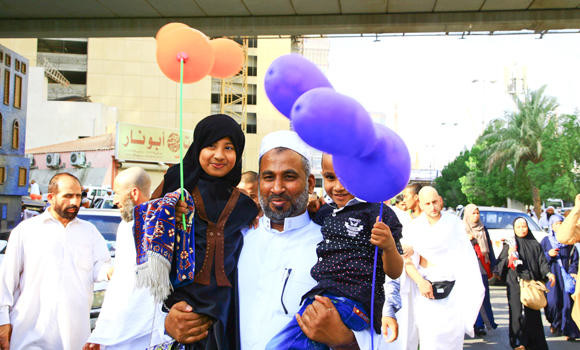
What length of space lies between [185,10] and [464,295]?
22.5 feet

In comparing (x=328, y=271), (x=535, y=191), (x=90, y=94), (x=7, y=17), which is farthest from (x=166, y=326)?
(x=90, y=94)

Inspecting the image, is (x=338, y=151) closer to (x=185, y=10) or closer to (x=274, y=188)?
(x=274, y=188)

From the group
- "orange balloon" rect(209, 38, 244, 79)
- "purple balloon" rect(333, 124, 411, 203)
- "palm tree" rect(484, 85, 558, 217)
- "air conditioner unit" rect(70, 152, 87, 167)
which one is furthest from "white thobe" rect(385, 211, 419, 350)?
"palm tree" rect(484, 85, 558, 217)

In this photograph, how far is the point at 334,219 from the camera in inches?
99.5

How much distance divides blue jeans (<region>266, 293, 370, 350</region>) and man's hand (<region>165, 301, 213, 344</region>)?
335mm

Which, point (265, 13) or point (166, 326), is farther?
point (265, 13)

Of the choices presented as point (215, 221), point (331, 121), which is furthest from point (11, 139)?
point (331, 121)

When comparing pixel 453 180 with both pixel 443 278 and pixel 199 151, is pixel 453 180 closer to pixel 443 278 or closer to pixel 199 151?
pixel 443 278

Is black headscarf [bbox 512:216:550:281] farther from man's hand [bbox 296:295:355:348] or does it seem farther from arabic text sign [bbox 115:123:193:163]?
arabic text sign [bbox 115:123:193:163]

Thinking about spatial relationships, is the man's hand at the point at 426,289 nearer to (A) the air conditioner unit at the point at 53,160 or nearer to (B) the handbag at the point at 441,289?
(B) the handbag at the point at 441,289

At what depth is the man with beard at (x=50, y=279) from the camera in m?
4.19

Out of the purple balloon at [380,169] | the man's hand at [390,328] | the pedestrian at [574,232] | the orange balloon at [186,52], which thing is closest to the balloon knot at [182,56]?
the orange balloon at [186,52]

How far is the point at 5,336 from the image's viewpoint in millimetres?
4078

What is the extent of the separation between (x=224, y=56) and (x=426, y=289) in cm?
357
